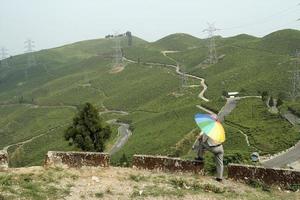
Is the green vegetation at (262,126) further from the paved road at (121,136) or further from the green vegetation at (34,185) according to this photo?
the green vegetation at (34,185)

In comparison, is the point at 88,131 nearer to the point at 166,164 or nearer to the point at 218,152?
the point at 166,164

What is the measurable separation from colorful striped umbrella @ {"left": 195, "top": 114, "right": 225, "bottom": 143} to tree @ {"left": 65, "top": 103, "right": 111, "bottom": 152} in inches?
1775

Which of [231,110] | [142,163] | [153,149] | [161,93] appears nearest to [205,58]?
[161,93]

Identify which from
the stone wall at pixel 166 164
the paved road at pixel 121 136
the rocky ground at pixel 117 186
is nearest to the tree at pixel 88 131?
the paved road at pixel 121 136

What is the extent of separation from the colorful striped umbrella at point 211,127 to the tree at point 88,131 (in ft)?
148

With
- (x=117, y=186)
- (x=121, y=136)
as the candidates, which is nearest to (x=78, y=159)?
(x=117, y=186)

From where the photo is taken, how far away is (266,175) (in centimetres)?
1900

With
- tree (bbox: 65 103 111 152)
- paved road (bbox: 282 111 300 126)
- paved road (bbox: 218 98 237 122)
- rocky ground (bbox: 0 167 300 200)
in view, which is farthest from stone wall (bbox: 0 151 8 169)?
paved road (bbox: 218 98 237 122)

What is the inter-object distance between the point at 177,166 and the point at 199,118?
233cm

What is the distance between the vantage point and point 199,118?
19.2 metres

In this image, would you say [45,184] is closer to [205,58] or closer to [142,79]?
[142,79]

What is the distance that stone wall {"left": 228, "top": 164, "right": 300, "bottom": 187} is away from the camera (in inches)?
728

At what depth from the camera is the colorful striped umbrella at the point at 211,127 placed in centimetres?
1845

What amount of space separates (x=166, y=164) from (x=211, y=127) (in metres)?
2.80
